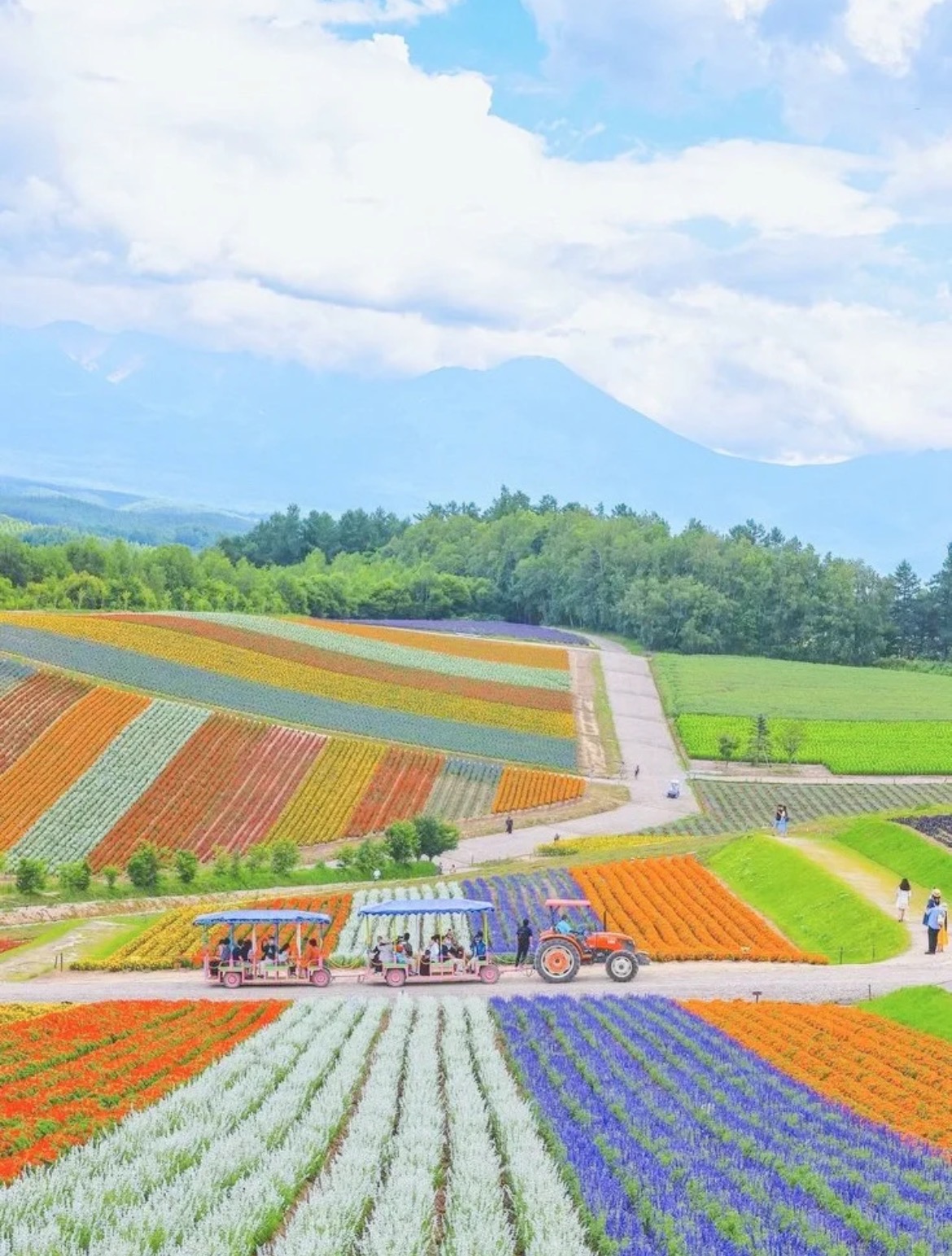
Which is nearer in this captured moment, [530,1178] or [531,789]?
[530,1178]

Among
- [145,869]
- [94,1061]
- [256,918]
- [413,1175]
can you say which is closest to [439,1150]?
[413,1175]

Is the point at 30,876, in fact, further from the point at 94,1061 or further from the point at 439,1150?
the point at 439,1150

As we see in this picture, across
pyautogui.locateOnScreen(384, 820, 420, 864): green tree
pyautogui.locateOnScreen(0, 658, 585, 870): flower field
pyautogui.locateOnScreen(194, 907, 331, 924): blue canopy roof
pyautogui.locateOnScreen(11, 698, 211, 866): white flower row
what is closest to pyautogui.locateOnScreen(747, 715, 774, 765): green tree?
pyautogui.locateOnScreen(0, 658, 585, 870): flower field

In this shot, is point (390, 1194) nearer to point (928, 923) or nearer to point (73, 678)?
point (928, 923)

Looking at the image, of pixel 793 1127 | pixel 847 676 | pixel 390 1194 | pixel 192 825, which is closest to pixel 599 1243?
pixel 390 1194

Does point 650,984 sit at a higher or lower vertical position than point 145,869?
higher

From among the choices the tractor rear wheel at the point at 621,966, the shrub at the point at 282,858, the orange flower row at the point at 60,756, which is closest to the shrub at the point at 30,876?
the orange flower row at the point at 60,756

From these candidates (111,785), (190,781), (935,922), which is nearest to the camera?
(935,922)
